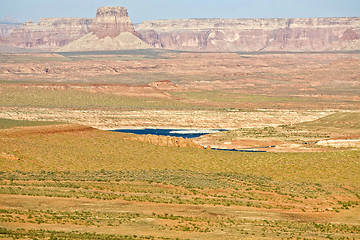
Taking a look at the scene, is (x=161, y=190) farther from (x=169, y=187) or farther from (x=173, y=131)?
(x=173, y=131)

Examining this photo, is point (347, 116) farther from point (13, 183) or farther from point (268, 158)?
point (13, 183)

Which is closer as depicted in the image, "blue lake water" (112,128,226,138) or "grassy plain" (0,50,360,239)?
"grassy plain" (0,50,360,239)

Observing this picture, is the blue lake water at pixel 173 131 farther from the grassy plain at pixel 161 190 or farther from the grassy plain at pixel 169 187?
the grassy plain at pixel 161 190

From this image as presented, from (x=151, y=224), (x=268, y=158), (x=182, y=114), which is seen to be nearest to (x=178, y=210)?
(x=151, y=224)

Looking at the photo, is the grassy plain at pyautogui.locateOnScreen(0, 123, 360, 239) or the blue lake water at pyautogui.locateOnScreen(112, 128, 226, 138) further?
the blue lake water at pyautogui.locateOnScreen(112, 128, 226, 138)

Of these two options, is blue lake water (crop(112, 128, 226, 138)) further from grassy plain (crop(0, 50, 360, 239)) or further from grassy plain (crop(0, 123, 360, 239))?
grassy plain (crop(0, 123, 360, 239))

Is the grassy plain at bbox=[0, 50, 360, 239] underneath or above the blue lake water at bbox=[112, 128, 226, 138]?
above

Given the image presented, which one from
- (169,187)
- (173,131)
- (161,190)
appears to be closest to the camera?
(161,190)

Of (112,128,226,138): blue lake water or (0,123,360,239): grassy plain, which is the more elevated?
(0,123,360,239): grassy plain

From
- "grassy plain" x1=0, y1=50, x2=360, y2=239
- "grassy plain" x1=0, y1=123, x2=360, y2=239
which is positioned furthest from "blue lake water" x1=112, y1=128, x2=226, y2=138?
"grassy plain" x1=0, y1=123, x2=360, y2=239

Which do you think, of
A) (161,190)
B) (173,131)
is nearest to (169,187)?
(161,190)

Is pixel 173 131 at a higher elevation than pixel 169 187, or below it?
below
